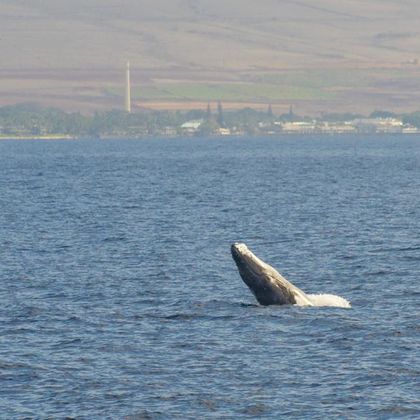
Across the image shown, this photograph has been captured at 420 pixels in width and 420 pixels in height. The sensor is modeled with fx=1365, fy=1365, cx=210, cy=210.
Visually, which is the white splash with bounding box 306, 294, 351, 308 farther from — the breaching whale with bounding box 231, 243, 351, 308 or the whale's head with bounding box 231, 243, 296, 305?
the whale's head with bounding box 231, 243, 296, 305

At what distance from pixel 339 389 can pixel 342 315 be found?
855 cm

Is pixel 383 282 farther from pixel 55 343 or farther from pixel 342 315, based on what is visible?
pixel 55 343

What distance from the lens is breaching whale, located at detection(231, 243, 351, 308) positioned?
38.5m

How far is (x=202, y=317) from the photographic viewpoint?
3994 cm

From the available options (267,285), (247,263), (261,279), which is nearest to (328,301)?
(267,285)

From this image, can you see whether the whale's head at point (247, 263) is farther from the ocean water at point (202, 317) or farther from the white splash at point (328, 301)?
the white splash at point (328, 301)

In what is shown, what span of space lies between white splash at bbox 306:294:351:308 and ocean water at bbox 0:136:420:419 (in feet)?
2.48

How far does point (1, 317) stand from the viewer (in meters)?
40.4

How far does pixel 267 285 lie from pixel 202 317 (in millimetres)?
2179

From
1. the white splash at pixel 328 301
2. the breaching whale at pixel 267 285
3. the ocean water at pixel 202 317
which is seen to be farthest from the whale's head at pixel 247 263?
the white splash at pixel 328 301

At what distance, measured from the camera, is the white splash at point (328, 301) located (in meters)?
41.0

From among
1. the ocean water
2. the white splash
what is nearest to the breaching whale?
the white splash

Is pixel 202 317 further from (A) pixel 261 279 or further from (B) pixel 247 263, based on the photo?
(B) pixel 247 263

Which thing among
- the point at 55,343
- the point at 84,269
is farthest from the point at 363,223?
the point at 55,343
